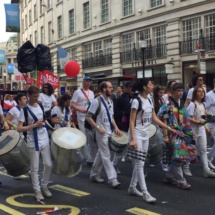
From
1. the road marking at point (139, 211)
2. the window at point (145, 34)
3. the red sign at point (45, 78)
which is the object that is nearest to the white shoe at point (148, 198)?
the road marking at point (139, 211)

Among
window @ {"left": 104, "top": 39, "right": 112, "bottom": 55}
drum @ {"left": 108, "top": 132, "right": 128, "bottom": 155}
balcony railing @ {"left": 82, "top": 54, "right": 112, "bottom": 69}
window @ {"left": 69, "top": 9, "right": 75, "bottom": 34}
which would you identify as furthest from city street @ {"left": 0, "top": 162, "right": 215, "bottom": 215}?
window @ {"left": 69, "top": 9, "right": 75, "bottom": 34}

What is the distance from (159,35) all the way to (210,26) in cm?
448

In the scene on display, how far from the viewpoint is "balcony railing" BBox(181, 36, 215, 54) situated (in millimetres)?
23219

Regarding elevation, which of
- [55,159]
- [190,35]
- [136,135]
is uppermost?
[190,35]

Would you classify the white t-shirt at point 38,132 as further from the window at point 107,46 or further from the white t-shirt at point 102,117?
the window at point 107,46

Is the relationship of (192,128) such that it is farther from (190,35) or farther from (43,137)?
(190,35)

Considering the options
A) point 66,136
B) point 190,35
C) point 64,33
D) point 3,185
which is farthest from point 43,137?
point 64,33

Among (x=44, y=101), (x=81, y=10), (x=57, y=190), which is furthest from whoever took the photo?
(x=81, y=10)

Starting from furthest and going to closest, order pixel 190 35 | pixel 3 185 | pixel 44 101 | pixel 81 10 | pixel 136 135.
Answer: pixel 81 10
pixel 190 35
pixel 44 101
pixel 3 185
pixel 136 135

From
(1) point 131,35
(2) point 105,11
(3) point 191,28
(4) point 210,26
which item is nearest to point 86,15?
(2) point 105,11

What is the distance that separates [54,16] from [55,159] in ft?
128

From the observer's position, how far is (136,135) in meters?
5.70

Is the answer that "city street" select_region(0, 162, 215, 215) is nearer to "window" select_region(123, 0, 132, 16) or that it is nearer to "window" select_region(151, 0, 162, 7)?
"window" select_region(151, 0, 162, 7)

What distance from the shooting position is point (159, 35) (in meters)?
27.1
